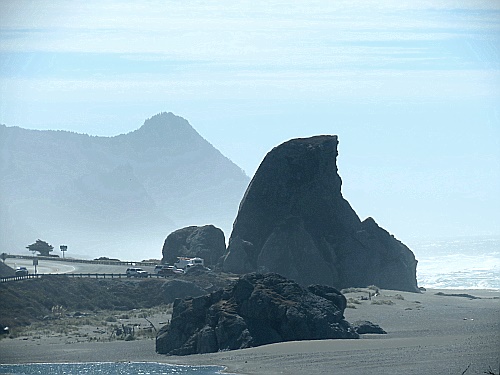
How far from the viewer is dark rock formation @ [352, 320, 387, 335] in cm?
4622

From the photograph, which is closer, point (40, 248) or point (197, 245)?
point (197, 245)

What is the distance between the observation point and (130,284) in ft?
Result: 229

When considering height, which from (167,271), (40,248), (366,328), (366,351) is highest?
(40,248)

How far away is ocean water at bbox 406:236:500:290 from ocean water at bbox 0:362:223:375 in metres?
48.6

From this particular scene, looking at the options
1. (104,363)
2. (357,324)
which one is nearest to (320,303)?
(357,324)

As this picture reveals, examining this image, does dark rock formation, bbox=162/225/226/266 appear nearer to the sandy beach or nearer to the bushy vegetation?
the bushy vegetation

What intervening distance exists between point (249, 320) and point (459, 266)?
7674 cm

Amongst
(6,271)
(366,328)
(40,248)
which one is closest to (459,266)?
(40,248)

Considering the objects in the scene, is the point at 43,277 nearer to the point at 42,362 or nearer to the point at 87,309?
the point at 87,309

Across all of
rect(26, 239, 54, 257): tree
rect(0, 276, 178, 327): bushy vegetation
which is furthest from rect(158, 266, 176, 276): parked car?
rect(26, 239, 54, 257): tree

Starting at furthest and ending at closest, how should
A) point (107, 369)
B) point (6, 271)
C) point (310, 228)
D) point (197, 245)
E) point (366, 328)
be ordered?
1. point (197, 245)
2. point (6, 271)
3. point (310, 228)
4. point (366, 328)
5. point (107, 369)

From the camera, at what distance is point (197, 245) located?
3174 inches

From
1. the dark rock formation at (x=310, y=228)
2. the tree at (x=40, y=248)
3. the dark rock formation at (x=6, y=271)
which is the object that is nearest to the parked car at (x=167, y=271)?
the dark rock formation at (x=310, y=228)

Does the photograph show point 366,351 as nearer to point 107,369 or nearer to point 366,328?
point 366,328
